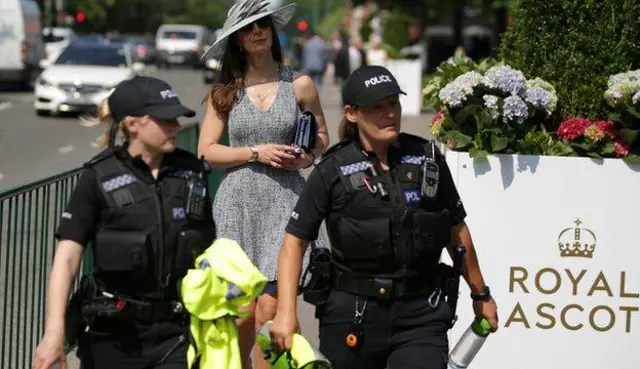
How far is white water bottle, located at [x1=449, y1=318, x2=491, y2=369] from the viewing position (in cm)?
507

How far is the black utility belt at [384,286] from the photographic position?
4668 mm

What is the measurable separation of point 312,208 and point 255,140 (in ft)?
3.43

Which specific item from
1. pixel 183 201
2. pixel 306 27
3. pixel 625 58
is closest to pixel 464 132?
pixel 625 58

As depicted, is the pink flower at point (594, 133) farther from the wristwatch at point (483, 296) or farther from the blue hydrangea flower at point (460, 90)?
the wristwatch at point (483, 296)

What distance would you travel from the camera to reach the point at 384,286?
4.66 m

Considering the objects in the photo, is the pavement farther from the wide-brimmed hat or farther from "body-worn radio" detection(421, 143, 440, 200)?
"body-worn radio" detection(421, 143, 440, 200)

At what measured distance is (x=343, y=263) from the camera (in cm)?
477

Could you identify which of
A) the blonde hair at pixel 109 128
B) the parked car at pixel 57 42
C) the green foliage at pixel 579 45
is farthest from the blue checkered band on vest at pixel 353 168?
the parked car at pixel 57 42

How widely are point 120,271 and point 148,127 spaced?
48cm

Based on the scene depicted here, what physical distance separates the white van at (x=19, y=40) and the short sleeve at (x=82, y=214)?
3069 cm

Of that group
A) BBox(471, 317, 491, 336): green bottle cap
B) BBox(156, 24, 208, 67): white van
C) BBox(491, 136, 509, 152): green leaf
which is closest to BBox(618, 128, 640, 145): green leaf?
BBox(491, 136, 509, 152): green leaf

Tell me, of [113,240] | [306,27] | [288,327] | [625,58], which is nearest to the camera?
[113,240]

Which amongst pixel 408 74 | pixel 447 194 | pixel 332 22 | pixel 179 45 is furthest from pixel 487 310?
pixel 332 22

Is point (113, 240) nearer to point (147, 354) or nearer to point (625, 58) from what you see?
point (147, 354)
